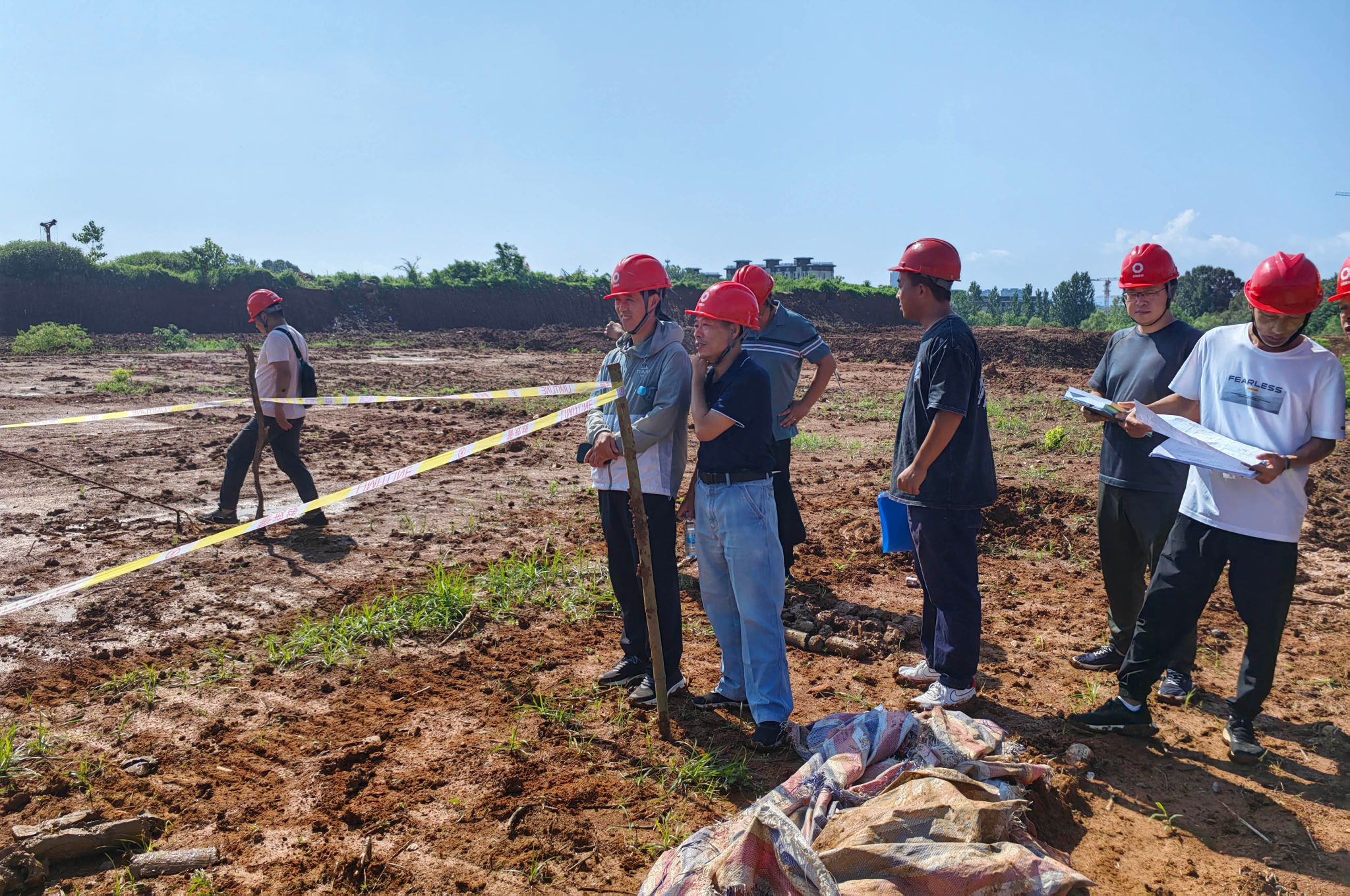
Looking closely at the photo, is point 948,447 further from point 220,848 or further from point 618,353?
point 220,848

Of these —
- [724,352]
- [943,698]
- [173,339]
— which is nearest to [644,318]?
[724,352]

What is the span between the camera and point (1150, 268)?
3824mm

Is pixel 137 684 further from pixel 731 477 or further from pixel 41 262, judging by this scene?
pixel 41 262

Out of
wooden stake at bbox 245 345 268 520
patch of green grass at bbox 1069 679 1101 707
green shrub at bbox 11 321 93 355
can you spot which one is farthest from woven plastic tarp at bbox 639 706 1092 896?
green shrub at bbox 11 321 93 355

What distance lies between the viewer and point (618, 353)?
12.8 ft

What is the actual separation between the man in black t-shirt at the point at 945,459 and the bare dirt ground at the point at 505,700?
0.48 meters

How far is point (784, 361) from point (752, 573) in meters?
2.03

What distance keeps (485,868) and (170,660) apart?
2.62 meters

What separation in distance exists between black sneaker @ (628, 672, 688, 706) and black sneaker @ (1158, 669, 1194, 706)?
2.33 meters

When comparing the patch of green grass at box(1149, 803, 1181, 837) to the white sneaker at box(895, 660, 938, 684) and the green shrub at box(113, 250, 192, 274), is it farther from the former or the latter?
the green shrub at box(113, 250, 192, 274)

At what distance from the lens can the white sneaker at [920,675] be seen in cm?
411

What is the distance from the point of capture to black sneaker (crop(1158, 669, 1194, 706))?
3.95 meters

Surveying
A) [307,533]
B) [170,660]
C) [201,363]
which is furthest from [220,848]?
[201,363]

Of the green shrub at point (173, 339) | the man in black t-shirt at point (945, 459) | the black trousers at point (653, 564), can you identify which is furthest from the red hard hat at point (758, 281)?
the green shrub at point (173, 339)
